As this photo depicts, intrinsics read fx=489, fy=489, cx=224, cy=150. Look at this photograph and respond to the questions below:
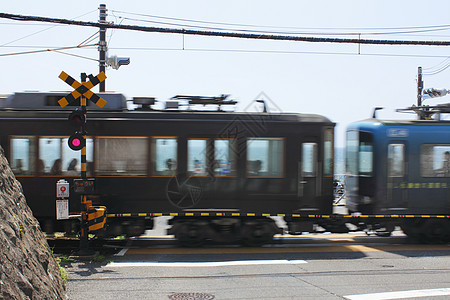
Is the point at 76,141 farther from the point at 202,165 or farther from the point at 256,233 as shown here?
the point at 256,233

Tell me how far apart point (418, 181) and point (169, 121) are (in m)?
7.01

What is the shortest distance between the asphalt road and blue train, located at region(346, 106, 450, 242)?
1046 mm

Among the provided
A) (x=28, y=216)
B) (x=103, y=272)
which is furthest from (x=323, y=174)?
(x=28, y=216)

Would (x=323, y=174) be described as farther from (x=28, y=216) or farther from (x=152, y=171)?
(x=28, y=216)

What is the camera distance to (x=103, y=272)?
9750 mm

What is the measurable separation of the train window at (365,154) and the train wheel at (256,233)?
3176mm

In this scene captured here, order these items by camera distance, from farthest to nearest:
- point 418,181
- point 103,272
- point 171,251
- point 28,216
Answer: point 418,181 → point 171,251 → point 103,272 → point 28,216

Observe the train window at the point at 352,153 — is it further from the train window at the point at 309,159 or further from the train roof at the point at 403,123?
the train window at the point at 309,159

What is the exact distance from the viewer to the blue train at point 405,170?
13383 mm

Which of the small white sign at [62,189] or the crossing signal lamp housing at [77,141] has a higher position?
the crossing signal lamp housing at [77,141]

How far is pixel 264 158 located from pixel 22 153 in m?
6.22

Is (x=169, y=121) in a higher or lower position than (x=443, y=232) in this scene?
higher

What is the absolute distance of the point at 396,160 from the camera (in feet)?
44.0

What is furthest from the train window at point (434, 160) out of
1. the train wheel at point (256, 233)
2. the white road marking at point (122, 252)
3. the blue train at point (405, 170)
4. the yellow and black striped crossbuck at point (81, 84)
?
the yellow and black striped crossbuck at point (81, 84)
